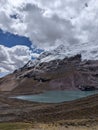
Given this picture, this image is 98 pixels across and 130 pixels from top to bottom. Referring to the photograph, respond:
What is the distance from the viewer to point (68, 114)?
2931 inches

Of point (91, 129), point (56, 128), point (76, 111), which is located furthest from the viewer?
point (76, 111)

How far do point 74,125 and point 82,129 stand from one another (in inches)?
223

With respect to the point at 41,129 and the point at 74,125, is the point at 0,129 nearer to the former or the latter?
the point at 41,129

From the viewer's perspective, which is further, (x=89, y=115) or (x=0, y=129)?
(x=89, y=115)

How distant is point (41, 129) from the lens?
52.2 meters

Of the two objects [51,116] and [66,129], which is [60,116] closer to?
[51,116]

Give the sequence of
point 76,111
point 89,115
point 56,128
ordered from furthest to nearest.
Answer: point 76,111 → point 89,115 → point 56,128

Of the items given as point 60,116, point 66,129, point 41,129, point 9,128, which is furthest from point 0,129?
point 60,116

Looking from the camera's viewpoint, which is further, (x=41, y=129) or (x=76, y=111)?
Result: (x=76, y=111)

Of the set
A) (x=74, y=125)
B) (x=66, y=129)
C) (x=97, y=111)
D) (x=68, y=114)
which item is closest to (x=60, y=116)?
(x=68, y=114)

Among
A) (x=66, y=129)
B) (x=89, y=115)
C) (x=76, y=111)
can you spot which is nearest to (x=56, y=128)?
(x=66, y=129)

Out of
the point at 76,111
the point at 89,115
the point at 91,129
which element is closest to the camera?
the point at 91,129

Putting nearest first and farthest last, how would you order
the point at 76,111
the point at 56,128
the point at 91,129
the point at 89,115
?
the point at 91,129 < the point at 56,128 < the point at 89,115 < the point at 76,111

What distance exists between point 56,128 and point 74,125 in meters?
4.32
